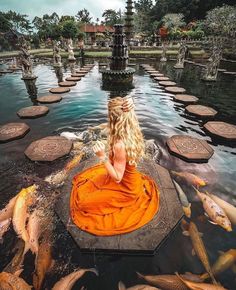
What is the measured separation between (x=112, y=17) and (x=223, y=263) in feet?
281

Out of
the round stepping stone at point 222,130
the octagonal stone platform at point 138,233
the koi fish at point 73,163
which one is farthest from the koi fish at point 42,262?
the round stepping stone at point 222,130

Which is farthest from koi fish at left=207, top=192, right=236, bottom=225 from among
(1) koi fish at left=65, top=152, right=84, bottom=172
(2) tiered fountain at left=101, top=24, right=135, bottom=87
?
(2) tiered fountain at left=101, top=24, right=135, bottom=87

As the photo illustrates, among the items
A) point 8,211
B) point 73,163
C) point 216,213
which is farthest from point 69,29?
point 216,213

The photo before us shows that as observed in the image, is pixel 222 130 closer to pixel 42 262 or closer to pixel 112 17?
pixel 42 262

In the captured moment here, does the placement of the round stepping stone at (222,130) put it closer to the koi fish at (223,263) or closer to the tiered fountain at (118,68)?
the koi fish at (223,263)

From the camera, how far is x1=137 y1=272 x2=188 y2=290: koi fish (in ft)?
8.21

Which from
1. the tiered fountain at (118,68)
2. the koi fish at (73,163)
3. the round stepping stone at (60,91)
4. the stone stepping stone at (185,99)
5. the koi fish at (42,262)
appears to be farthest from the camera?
the tiered fountain at (118,68)

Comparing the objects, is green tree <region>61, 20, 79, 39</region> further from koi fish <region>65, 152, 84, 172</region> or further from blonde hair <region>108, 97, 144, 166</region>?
blonde hair <region>108, 97, 144, 166</region>

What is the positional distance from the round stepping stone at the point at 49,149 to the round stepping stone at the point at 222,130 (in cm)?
473

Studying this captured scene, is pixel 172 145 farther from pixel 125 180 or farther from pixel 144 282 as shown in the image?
pixel 144 282

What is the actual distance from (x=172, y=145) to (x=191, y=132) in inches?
61.4

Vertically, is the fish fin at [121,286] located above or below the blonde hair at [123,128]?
below

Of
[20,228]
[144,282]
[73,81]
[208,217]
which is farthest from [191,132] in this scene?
[73,81]

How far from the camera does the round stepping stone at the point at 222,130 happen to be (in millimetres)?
6262
